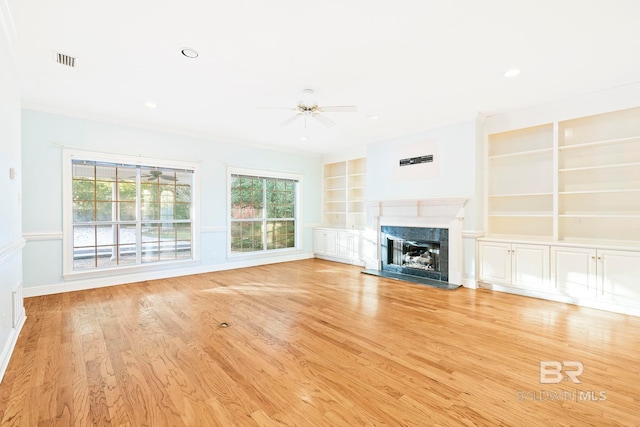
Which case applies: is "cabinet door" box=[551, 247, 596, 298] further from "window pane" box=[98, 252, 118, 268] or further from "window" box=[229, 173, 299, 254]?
"window pane" box=[98, 252, 118, 268]

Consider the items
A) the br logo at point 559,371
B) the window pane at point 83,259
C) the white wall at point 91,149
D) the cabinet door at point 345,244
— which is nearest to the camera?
the br logo at point 559,371

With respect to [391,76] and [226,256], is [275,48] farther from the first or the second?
[226,256]

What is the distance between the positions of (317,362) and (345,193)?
18.3ft

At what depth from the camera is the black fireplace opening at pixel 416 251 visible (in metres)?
5.16

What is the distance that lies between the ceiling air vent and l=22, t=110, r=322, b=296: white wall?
1.95m

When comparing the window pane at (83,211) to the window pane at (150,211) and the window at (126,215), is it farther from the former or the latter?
the window pane at (150,211)

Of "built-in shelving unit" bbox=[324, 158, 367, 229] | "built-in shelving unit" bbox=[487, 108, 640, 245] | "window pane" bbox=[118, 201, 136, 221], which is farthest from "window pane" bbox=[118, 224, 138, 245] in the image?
"built-in shelving unit" bbox=[487, 108, 640, 245]

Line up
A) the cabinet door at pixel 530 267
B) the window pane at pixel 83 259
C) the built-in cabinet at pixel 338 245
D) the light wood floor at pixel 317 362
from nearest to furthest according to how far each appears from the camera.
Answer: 1. the light wood floor at pixel 317 362
2. the cabinet door at pixel 530 267
3. the window pane at pixel 83 259
4. the built-in cabinet at pixel 338 245

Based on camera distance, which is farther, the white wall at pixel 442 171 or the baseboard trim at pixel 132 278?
the white wall at pixel 442 171

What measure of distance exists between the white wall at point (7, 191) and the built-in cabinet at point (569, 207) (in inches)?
226

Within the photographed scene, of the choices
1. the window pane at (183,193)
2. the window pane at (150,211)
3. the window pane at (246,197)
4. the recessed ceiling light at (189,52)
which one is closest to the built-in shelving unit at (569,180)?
the recessed ceiling light at (189,52)

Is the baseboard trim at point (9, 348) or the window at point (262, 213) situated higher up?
the window at point (262, 213)

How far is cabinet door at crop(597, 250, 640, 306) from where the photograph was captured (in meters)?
3.50

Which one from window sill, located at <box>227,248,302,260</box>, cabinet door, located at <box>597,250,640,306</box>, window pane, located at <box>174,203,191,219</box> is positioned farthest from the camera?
window sill, located at <box>227,248,302,260</box>
